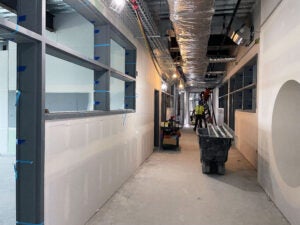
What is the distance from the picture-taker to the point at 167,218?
2.51 metres

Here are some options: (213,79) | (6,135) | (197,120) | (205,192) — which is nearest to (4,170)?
(6,135)

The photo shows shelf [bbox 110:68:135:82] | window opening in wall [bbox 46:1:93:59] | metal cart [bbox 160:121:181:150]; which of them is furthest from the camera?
metal cart [bbox 160:121:181:150]

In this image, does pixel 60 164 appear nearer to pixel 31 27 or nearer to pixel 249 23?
pixel 31 27

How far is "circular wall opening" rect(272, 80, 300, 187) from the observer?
8.65 feet

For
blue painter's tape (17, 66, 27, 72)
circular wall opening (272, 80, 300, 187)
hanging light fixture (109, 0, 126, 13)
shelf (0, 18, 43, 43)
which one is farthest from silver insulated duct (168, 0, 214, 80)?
blue painter's tape (17, 66, 27, 72)

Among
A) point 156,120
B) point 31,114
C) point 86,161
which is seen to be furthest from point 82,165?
point 156,120

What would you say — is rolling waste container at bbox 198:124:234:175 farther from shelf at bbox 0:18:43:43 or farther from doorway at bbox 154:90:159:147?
shelf at bbox 0:18:43:43

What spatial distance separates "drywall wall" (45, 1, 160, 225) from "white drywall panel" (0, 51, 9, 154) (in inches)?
138

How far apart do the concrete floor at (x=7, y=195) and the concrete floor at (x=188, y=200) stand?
86 centimetres

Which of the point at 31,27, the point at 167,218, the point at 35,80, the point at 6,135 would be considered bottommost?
the point at 167,218

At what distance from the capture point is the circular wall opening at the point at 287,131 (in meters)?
2.64

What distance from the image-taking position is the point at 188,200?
3000mm

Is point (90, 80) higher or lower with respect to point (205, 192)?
higher

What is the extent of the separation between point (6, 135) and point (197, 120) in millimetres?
7526
